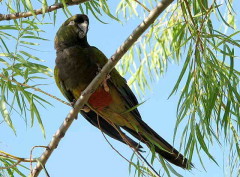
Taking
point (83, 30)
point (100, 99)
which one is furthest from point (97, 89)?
point (83, 30)

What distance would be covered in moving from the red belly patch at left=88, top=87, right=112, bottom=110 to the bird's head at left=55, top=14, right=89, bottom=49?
336mm

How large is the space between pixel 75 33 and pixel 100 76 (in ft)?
2.92

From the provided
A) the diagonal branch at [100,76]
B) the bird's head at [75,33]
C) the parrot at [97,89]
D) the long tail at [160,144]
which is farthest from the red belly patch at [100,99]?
the diagonal branch at [100,76]

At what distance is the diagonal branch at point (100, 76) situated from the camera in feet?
4.81

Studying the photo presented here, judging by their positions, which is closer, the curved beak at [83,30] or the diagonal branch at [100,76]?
the diagonal branch at [100,76]

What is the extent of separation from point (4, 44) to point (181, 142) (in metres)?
0.94

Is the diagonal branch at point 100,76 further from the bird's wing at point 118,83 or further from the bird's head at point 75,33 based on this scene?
the bird's head at point 75,33

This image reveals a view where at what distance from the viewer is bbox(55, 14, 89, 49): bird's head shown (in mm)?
2441

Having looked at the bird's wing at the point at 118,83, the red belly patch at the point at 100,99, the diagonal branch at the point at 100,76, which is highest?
the bird's wing at the point at 118,83

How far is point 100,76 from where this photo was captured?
1.62m

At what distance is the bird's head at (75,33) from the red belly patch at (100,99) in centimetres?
34

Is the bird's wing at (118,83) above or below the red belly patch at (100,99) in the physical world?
above

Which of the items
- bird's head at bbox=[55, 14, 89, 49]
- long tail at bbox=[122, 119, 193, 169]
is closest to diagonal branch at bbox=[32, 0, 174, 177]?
long tail at bbox=[122, 119, 193, 169]

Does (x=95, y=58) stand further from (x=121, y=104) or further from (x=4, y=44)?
(x=4, y=44)
